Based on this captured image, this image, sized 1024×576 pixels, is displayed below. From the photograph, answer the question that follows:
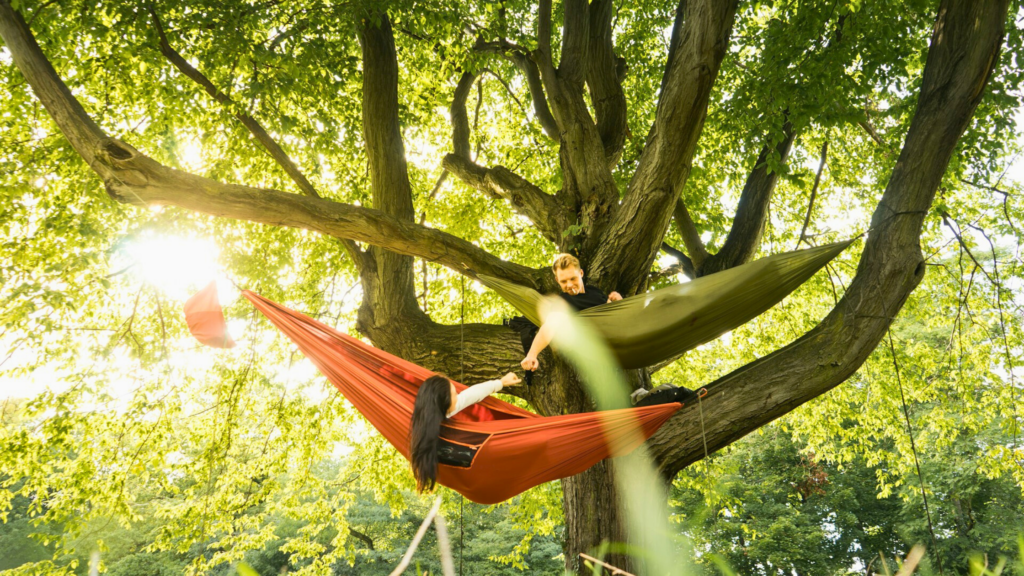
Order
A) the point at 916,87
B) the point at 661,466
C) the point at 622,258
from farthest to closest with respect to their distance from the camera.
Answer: the point at 916,87 < the point at 622,258 < the point at 661,466

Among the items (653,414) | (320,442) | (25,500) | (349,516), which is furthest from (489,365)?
(25,500)

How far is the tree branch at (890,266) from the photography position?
2.21 meters

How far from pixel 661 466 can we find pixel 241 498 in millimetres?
3349

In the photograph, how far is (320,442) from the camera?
4605mm

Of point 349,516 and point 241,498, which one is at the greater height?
point 349,516

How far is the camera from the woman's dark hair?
195 cm

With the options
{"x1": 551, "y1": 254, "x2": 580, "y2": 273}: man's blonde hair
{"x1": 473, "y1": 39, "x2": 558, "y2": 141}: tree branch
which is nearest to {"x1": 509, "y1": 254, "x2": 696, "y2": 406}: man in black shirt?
{"x1": 551, "y1": 254, "x2": 580, "y2": 273}: man's blonde hair

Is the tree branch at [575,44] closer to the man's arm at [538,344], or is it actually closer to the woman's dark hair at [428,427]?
the man's arm at [538,344]

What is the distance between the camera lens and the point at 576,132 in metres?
3.20

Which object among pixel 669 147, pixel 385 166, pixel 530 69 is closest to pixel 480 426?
pixel 669 147

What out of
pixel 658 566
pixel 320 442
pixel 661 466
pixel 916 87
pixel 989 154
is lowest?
pixel 658 566

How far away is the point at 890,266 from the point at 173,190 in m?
2.75

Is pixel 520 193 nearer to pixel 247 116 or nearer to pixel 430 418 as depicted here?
pixel 247 116

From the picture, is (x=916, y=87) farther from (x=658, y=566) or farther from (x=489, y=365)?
(x=658, y=566)
